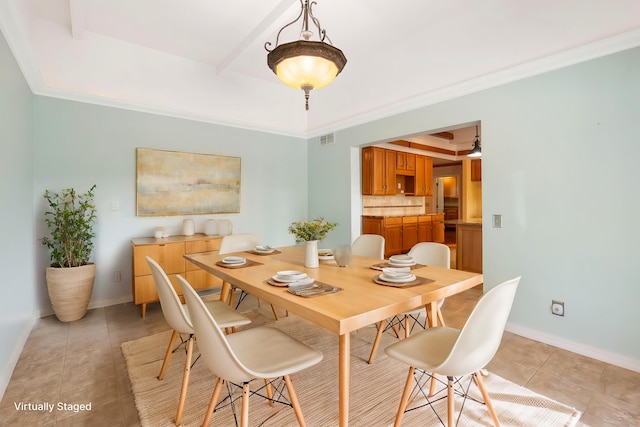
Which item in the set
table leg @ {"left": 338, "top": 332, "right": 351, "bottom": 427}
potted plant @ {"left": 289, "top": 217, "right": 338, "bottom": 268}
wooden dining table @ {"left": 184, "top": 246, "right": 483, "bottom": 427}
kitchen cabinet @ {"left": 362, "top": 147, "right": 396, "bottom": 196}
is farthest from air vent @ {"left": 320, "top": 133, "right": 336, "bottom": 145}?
table leg @ {"left": 338, "top": 332, "right": 351, "bottom": 427}

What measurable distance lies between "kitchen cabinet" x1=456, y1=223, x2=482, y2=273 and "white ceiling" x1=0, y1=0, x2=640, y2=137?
2.08 metres

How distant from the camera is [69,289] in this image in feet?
9.99

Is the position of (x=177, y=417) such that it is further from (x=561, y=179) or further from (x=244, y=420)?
(x=561, y=179)

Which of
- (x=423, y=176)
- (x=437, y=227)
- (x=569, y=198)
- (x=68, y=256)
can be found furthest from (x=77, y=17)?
(x=437, y=227)

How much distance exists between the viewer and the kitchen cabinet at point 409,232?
5988 mm

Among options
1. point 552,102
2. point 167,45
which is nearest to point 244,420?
point 552,102

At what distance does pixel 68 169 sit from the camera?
3.38m

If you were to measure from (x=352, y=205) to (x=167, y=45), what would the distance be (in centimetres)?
324

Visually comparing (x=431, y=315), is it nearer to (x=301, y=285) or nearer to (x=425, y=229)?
(x=301, y=285)

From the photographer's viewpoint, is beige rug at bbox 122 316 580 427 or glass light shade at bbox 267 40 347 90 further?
glass light shade at bbox 267 40 347 90

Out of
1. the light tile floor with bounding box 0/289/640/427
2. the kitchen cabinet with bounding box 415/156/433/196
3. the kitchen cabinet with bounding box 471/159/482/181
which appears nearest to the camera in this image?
the light tile floor with bounding box 0/289/640/427

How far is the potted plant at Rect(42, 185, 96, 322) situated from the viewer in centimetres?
304

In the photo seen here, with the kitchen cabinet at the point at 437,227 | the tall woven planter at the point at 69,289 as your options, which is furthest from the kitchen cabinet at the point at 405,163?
the tall woven planter at the point at 69,289

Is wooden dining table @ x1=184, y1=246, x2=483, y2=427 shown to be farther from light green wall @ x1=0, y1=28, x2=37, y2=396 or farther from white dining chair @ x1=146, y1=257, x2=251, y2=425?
light green wall @ x1=0, y1=28, x2=37, y2=396
